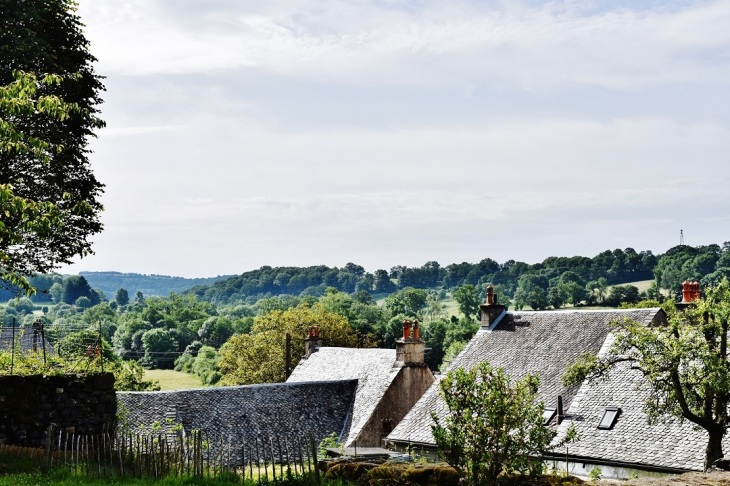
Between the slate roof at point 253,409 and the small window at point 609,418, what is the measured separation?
36.9 ft

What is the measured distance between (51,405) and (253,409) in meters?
15.6

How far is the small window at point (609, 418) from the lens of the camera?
25.3 metres

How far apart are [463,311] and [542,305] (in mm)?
15334

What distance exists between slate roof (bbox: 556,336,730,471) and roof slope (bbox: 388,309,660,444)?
5.11 feet

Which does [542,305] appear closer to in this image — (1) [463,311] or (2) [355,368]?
(1) [463,311]

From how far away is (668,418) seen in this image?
931 inches

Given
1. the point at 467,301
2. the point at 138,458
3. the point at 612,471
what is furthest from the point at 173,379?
the point at 138,458

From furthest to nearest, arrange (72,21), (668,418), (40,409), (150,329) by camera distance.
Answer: (150,329) < (72,21) < (668,418) < (40,409)

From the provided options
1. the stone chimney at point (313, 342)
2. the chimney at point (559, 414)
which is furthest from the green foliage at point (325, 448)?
the stone chimney at point (313, 342)

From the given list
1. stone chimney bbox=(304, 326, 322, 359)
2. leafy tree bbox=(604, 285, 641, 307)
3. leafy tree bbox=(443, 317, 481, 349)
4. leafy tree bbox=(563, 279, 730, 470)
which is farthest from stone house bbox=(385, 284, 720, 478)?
leafy tree bbox=(604, 285, 641, 307)

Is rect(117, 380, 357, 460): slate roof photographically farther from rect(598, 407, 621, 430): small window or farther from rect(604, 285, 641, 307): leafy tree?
rect(604, 285, 641, 307): leafy tree

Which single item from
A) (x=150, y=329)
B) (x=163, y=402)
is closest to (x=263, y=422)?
(x=163, y=402)

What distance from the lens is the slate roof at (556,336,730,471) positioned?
Answer: 22844 millimetres

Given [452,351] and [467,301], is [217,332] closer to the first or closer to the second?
[452,351]
